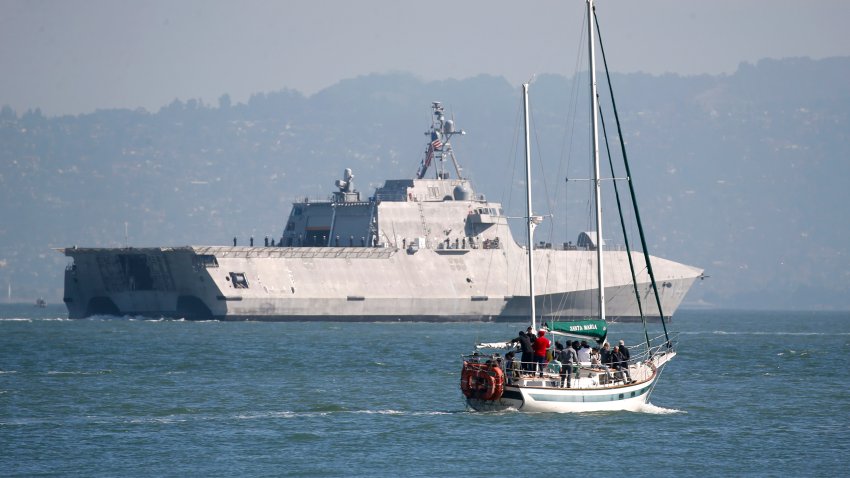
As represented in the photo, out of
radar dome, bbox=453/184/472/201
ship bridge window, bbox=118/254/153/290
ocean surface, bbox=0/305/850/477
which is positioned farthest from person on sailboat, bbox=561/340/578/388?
radar dome, bbox=453/184/472/201

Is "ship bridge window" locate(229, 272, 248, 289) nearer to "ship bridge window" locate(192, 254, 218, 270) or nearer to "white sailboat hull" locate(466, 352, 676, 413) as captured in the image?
"ship bridge window" locate(192, 254, 218, 270)

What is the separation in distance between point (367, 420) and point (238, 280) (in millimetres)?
43679

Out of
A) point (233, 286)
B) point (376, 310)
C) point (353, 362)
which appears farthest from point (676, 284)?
point (353, 362)

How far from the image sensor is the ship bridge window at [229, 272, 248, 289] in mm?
78062

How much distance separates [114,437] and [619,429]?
10925mm

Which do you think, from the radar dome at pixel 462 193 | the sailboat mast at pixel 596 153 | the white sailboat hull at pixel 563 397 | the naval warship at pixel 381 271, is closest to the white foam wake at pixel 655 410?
the white sailboat hull at pixel 563 397

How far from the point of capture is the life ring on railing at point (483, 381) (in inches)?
1342

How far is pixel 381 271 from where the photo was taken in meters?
82.3

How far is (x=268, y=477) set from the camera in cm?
2798

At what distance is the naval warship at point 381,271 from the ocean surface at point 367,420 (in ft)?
63.6

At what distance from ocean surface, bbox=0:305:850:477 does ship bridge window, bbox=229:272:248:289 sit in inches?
722

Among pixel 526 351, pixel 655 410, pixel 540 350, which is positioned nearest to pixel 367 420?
Answer: pixel 526 351

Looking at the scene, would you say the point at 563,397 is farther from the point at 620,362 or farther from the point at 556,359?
the point at 620,362

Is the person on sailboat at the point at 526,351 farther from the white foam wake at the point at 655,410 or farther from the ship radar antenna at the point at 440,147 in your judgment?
the ship radar antenna at the point at 440,147
